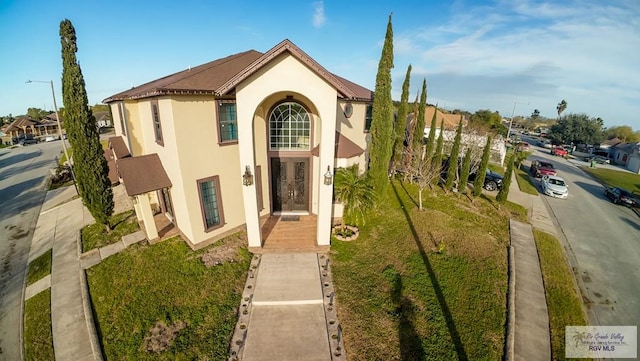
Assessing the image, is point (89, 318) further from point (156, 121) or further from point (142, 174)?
point (156, 121)

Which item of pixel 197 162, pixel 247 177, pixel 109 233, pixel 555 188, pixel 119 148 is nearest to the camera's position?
pixel 247 177

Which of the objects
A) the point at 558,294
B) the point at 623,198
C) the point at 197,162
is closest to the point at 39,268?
the point at 197,162

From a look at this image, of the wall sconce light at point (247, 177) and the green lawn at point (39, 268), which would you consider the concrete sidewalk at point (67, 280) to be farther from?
the wall sconce light at point (247, 177)

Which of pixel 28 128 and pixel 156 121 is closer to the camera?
pixel 156 121

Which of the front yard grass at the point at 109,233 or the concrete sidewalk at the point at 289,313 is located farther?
the front yard grass at the point at 109,233

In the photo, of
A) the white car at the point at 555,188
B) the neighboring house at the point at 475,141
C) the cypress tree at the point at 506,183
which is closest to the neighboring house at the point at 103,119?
the neighboring house at the point at 475,141

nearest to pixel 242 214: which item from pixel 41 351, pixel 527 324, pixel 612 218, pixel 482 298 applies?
pixel 41 351

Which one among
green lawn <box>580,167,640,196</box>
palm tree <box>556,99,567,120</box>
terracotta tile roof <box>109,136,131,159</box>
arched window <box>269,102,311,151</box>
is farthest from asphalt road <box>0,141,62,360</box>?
palm tree <box>556,99,567,120</box>
